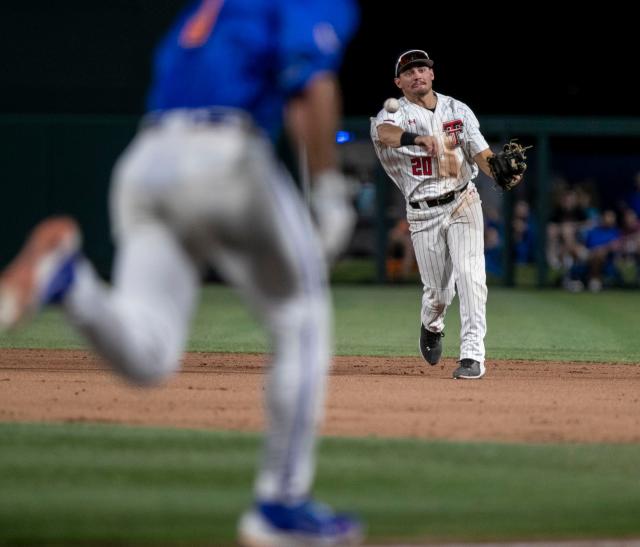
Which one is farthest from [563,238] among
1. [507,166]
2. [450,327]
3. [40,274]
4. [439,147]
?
[40,274]

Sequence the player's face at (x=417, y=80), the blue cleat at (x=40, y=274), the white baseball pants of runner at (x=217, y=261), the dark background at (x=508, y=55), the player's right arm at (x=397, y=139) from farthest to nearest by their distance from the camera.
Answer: the dark background at (x=508, y=55), the player's face at (x=417, y=80), the player's right arm at (x=397, y=139), the white baseball pants of runner at (x=217, y=261), the blue cleat at (x=40, y=274)

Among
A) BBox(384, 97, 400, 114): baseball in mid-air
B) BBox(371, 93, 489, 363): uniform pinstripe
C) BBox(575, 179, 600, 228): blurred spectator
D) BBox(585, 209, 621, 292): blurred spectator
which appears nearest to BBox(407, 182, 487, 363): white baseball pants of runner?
BBox(371, 93, 489, 363): uniform pinstripe

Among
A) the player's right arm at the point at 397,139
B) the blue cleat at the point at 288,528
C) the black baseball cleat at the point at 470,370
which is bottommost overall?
the black baseball cleat at the point at 470,370

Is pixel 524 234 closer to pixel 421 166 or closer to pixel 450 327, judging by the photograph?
pixel 450 327

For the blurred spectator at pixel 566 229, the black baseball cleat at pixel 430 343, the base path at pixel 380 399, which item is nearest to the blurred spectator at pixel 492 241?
the blurred spectator at pixel 566 229

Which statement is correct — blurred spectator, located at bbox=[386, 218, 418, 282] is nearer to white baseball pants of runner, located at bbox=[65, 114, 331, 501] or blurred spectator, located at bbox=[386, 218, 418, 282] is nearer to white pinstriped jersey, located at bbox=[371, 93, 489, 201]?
white pinstriped jersey, located at bbox=[371, 93, 489, 201]

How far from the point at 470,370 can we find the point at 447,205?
1.11m

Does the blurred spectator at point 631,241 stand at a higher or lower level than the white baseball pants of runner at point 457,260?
lower

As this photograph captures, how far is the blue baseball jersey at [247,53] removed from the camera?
12.1ft

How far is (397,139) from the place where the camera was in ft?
27.2

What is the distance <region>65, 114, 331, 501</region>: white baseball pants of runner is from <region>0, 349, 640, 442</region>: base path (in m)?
2.17

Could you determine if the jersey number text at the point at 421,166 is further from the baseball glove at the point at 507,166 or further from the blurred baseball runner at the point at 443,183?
the baseball glove at the point at 507,166

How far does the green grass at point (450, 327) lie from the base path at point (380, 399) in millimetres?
1246

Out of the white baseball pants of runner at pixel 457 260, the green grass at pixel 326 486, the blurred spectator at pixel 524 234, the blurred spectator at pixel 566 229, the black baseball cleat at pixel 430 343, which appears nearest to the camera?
the green grass at pixel 326 486
